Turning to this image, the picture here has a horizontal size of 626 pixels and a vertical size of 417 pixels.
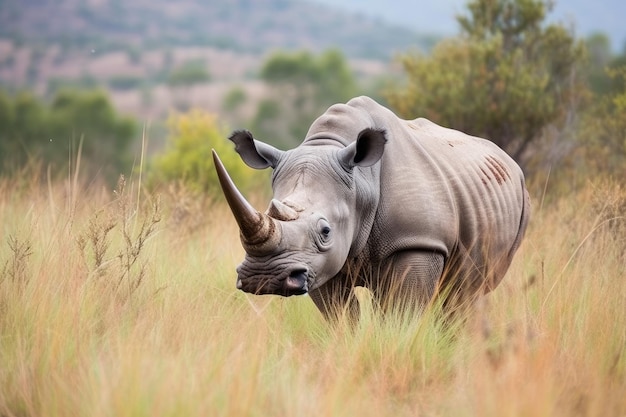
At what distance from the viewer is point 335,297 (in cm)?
598

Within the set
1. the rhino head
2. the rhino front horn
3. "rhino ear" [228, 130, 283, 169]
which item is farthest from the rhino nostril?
"rhino ear" [228, 130, 283, 169]

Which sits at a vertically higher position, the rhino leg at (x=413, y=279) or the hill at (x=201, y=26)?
the rhino leg at (x=413, y=279)

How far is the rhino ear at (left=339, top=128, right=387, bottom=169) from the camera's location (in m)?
5.58

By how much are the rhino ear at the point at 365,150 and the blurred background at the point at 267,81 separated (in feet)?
4.43

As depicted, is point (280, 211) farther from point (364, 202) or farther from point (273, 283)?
point (364, 202)

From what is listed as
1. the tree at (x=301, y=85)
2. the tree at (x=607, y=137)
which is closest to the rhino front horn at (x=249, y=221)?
the tree at (x=607, y=137)

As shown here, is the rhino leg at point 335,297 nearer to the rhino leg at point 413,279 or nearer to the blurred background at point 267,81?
the rhino leg at point 413,279

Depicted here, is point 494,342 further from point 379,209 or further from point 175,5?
point 175,5

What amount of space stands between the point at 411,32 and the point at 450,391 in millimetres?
167775

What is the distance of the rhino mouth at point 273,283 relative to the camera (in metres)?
4.99

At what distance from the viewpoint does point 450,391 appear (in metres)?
4.70

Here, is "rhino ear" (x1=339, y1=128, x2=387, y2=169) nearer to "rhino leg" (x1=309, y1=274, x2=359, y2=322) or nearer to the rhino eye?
the rhino eye

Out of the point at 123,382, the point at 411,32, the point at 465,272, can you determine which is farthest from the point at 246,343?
the point at 411,32

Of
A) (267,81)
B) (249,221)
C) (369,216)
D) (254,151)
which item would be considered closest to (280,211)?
(249,221)
